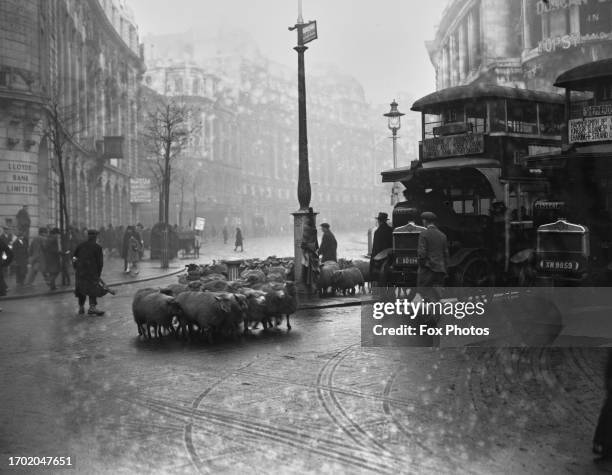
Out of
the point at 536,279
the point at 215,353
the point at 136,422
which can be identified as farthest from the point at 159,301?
the point at 536,279

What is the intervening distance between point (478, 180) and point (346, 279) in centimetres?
407

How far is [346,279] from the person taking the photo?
17000mm

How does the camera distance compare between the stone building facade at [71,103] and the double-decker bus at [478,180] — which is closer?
the double-decker bus at [478,180]

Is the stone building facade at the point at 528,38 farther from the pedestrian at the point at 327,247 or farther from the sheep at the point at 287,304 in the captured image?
the sheep at the point at 287,304

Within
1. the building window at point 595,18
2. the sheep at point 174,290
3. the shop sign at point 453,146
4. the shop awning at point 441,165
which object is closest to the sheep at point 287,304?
the sheep at point 174,290

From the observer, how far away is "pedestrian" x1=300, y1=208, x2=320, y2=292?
53.8 feet

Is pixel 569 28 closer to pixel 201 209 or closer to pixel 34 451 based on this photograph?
pixel 34 451

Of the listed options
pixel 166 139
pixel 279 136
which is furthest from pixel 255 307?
pixel 279 136

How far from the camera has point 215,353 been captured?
9562mm

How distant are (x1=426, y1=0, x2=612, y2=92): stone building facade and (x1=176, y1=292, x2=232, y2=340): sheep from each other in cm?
3833

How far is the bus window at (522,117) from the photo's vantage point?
1583 cm

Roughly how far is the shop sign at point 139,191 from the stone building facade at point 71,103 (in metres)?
2.17

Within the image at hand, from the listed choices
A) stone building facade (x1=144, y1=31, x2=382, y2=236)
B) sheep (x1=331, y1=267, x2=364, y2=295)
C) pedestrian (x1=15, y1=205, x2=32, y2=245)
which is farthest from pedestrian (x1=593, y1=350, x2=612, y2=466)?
stone building facade (x1=144, y1=31, x2=382, y2=236)

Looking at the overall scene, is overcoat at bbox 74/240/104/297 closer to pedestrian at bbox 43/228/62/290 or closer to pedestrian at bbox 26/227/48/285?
pedestrian at bbox 43/228/62/290
